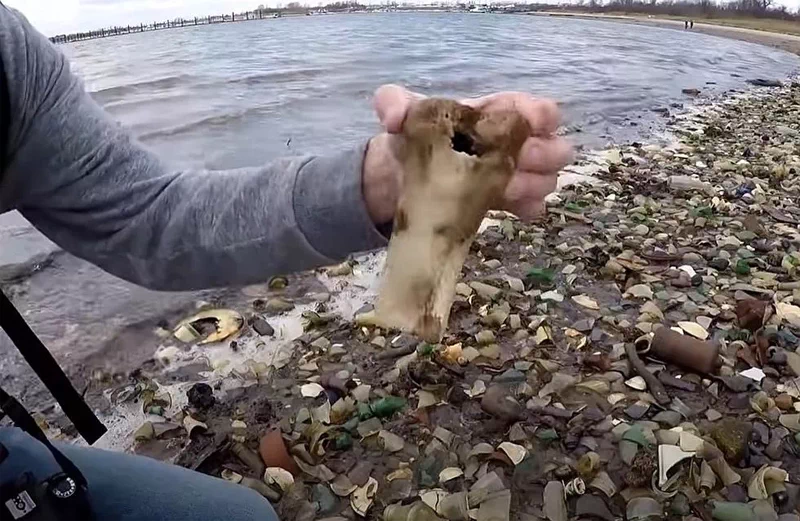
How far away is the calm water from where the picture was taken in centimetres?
424

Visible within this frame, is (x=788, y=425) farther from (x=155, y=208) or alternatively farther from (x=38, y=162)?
(x=38, y=162)

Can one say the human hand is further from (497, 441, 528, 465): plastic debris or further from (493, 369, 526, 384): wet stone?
(493, 369, 526, 384): wet stone

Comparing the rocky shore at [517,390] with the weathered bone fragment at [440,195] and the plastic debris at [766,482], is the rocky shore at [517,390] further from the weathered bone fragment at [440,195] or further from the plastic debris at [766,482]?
the weathered bone fragment at [440,195]

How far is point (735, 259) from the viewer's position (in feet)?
14.8

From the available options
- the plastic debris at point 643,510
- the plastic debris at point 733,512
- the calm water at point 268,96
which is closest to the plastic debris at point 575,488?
the plastic debris at point 643,510

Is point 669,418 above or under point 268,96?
above

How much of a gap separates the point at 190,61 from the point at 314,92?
8.19 m

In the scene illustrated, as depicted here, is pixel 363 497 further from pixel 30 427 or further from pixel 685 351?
pixel 685 351

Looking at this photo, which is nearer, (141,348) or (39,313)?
(141,348)

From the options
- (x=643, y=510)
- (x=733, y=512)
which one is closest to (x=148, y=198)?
(x=643, y=510)

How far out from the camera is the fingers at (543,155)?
142 centimetres

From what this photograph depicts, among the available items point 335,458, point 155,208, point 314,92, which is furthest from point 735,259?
point 314,92

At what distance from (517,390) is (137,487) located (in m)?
1.78

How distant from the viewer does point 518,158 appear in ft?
4.70
